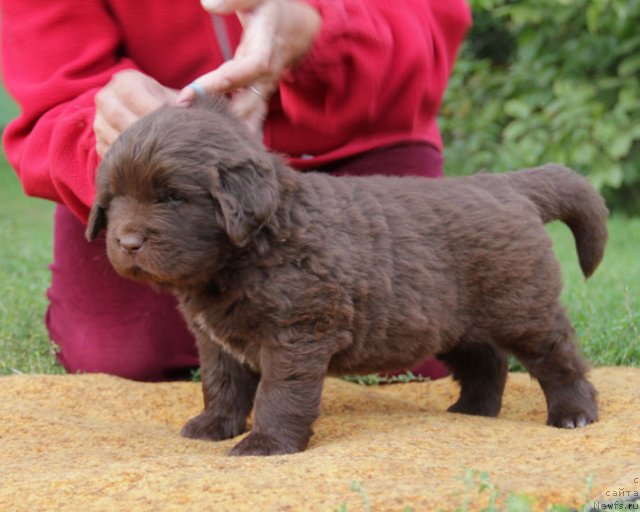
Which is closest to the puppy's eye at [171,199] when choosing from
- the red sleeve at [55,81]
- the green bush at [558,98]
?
the red sleeve at [55,81]

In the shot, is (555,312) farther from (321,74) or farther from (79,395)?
(79,395)

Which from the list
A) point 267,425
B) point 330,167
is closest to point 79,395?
point 267,425

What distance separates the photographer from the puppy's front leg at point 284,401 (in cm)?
328

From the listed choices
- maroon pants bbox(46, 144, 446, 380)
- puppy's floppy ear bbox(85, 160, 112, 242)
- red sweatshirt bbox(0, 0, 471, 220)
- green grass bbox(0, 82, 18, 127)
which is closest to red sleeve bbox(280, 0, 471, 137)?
red sweatshirt bbox(0, 0, 471, 220)

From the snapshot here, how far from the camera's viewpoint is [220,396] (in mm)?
3754

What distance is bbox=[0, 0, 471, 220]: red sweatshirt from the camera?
4.21 meters

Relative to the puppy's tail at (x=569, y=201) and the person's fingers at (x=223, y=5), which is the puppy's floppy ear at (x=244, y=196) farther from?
the puppy's tail at (x=569, y=201)

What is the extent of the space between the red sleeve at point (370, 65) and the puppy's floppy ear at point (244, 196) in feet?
3.23

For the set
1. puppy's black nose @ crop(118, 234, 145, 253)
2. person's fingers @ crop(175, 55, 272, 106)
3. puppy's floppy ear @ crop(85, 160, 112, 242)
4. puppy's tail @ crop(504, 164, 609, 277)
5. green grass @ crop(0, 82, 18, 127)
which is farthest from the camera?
green grass @ crop(0, 82, 18, 127)

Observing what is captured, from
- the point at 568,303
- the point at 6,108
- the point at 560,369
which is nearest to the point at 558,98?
the point at 568,303

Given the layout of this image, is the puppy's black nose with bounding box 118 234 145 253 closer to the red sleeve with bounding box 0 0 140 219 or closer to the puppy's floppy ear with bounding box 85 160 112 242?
the puppy's floppy ear with bounding box 85 160 112 242

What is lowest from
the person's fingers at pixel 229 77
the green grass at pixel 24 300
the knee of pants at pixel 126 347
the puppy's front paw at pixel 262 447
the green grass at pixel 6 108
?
the green grass at pixel 6 108

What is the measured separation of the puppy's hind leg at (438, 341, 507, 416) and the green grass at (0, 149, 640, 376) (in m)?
0.97

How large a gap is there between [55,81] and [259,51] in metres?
1.41
